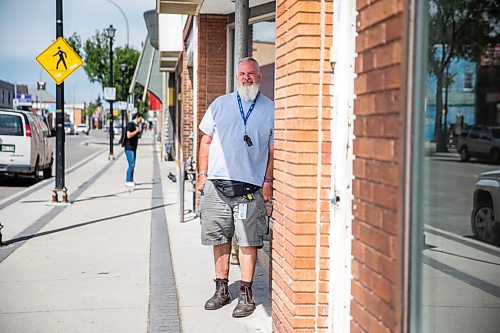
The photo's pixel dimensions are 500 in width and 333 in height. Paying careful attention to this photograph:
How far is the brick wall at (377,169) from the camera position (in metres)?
2.73

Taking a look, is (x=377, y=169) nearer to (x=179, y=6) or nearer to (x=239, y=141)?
(x=239, y=141)

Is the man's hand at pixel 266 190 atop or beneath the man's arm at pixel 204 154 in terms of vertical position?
beneath

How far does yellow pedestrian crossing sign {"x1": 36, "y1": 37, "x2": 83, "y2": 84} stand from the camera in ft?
41.0

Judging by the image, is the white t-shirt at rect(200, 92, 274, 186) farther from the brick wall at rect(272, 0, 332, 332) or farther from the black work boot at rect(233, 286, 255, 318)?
the brick wall at rect(272, 0, 332, 332)

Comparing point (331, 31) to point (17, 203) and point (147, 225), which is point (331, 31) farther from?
point (17, 203)

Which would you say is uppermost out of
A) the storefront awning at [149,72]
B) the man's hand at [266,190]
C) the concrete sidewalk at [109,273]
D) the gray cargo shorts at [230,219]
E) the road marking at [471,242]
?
the storefront awning at [149,72]

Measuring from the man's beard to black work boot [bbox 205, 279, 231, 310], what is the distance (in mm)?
1620

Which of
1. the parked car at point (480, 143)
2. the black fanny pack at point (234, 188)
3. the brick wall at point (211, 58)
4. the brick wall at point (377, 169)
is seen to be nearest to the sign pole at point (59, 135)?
the brick wall at point (211, 58)

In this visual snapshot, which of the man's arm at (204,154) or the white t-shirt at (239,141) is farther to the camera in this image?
the man's arm at (204,154)

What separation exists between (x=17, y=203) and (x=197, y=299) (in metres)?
8.45

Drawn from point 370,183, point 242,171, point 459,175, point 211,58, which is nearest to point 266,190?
point 242,171

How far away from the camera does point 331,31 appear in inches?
154

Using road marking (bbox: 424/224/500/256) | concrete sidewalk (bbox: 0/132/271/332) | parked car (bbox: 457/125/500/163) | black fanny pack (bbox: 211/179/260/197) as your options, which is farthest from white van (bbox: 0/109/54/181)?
parked car (bbox: 457/125/500/163)

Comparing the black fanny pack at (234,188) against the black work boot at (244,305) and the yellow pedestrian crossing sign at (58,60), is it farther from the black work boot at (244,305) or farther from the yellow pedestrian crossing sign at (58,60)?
the yellow pedestrian crossing sign at (58,60)
